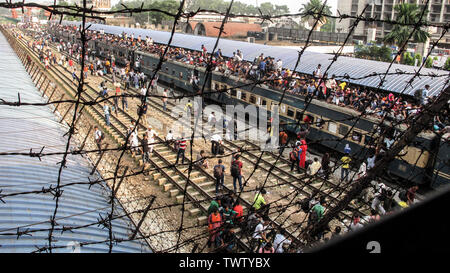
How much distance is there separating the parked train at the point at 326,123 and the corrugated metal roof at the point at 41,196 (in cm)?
344

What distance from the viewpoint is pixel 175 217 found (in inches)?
453

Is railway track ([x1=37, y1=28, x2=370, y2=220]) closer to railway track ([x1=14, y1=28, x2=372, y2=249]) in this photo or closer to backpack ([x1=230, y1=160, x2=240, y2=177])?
railway track ([x1=14, y1=28, x2=372, y2=249])

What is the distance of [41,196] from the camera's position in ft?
22.5

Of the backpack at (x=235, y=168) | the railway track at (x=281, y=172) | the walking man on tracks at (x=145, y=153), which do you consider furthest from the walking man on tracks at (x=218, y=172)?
the walking man on tracks at (x=145, y=153)

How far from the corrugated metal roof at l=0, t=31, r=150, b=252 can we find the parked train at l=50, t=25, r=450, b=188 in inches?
135

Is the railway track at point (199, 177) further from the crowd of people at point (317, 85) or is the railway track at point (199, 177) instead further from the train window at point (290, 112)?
the crowd of people at point (317, 85)

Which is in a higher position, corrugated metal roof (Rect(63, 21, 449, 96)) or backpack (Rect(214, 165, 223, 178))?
corrugated metal roof (Rect(63, 21, 449, 96))

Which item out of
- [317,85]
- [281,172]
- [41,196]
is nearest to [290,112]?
[281,172]

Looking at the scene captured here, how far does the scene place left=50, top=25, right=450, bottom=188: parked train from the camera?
12.3 m

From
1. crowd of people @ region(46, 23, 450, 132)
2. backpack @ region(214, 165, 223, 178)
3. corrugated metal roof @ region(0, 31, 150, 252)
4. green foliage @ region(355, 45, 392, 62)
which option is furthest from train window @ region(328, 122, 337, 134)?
green foliage @ region(355, 45, 392, 62)

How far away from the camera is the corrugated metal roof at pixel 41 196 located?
5.69 meters
